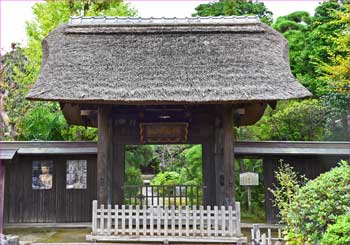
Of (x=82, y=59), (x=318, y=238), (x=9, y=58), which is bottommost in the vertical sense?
(x=318, y=238)

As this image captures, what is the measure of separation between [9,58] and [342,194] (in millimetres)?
15247

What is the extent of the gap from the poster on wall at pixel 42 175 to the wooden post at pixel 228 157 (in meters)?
5.16

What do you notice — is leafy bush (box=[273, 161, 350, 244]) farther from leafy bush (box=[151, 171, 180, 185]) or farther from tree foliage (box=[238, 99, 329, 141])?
leafy bush (box=[151, 171, 180, 185])

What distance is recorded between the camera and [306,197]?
4.77 m

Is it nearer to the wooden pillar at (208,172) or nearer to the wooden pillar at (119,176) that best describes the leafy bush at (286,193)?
the wooden pillar at (208,172)

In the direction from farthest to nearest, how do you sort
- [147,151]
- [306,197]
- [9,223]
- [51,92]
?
[147,151] < [9,223] < [51,92] < [306,197]

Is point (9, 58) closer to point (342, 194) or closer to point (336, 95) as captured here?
point (336, 95)

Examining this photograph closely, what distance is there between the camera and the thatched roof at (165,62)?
22.3ft

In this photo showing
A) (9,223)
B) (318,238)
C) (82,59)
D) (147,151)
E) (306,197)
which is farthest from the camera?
(147,151)

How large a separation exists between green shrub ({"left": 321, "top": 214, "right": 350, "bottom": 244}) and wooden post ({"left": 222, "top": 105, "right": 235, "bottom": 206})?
10.6 feet

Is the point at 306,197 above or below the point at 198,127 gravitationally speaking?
below

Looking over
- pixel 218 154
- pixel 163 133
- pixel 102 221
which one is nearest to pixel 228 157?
pixel 218 154

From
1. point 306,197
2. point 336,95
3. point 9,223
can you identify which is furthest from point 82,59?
point 336,95

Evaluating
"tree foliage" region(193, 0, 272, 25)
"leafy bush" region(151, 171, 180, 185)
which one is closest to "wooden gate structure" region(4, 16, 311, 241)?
"leafy bush" region(151, 171, 180, 185)
